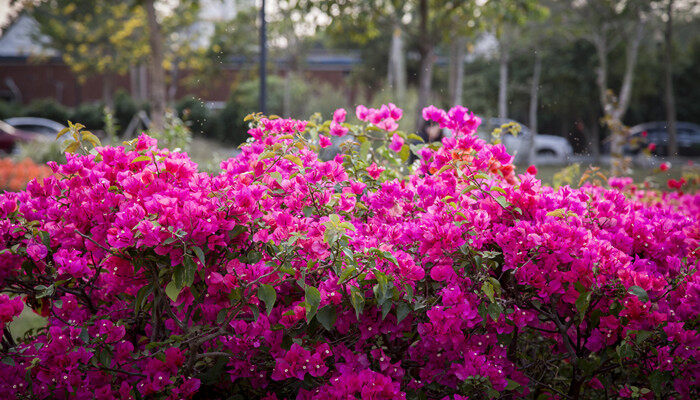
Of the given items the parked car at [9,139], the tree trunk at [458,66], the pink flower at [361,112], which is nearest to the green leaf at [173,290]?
the pink flower at [361,112]

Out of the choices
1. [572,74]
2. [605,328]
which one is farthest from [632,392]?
[572,74]

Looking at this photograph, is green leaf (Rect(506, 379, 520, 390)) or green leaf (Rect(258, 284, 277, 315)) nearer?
green leaf (Rect(258, 284, 277, 315))

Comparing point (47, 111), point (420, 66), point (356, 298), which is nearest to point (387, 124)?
point (356, 298)

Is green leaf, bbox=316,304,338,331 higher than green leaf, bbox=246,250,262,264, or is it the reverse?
green leaf, bbox=246,250,262,264

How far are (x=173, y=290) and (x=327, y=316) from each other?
493 millimetres

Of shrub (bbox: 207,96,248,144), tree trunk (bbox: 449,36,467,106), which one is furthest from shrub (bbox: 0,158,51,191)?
shrub (bbox: 207,96,248,144)

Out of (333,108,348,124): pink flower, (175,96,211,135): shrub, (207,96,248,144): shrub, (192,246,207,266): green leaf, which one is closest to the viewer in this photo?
(192,246,207,266): green leaf

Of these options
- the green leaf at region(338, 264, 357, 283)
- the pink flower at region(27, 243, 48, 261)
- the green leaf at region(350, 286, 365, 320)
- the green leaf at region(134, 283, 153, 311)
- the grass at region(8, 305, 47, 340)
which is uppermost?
the green leaf at region(338, 264, 357, 283)

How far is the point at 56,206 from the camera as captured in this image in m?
2.29

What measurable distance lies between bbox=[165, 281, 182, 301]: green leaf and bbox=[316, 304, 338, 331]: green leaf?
1.47 ft

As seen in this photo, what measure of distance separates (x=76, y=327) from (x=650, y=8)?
20.3m

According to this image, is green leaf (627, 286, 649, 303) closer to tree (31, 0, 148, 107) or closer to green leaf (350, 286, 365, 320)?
green leaf (350, 286, 365, 320)

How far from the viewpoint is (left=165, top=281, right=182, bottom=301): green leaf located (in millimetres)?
1793

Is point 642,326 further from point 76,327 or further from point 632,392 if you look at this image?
point 76,327
